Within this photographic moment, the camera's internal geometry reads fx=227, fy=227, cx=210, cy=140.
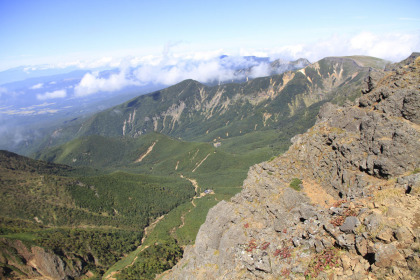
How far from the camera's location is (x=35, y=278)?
10169 cm

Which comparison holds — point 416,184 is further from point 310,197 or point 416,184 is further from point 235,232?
point 235,232

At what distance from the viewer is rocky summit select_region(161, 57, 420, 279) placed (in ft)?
66.8

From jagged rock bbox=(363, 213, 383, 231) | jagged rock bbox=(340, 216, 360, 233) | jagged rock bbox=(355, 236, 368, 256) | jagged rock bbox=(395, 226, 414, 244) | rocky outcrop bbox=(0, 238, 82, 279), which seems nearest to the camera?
jagged rock bbox=(395, 226, 414, 244)

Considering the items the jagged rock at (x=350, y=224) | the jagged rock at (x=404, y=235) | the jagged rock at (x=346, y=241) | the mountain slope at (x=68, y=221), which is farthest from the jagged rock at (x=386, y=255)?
the mountain slope at (x=68, y=221)

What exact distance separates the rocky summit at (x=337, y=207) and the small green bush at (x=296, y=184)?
0.18m

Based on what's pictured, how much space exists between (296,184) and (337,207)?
50.6ft

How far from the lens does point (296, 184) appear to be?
141ft

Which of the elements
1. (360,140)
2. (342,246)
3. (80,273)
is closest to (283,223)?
(342,246)

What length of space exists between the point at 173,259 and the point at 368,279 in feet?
346

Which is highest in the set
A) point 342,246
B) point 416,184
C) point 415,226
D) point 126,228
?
point 416,184

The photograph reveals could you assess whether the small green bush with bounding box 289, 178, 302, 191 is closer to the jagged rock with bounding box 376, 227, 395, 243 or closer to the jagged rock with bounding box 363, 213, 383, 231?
the jagged rock with bounding box 363, 213, 383, 231

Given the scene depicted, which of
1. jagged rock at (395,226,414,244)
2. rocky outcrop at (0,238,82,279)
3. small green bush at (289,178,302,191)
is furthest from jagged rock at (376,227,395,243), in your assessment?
rocky outcrop at (0,238,82,279)

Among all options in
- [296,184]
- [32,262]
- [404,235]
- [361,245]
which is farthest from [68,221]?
[404,235]

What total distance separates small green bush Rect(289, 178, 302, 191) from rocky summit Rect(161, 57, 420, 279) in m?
0.18
